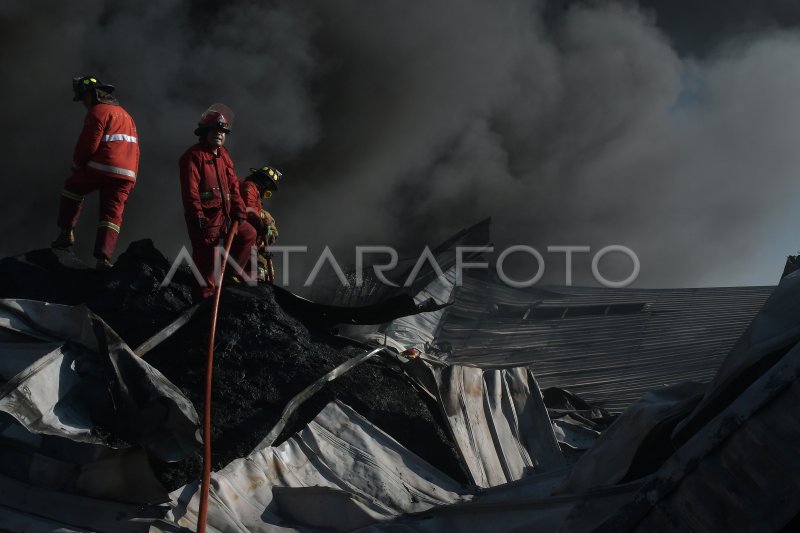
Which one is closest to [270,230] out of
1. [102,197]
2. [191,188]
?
[191,188]

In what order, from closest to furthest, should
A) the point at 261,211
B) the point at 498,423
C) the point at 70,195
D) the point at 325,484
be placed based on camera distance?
the point at 325,484, the point at 498,423, the point at 70,195, the point at 261,211

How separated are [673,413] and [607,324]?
618 cm

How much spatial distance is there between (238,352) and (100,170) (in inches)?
73.4

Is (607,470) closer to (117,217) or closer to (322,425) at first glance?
(322,425)

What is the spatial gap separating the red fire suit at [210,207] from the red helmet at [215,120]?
0.38 ft

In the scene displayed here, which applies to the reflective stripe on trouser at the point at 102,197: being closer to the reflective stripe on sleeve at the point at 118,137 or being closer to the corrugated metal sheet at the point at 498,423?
the reflective stripe on sleeve at the point at 118,137

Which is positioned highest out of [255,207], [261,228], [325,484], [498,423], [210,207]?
[255,207]

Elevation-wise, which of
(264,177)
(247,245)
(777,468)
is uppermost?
(264,177)

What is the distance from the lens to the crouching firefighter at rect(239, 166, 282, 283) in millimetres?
6653

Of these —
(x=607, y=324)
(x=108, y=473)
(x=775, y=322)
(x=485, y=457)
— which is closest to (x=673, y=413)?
(x=775, y=322)

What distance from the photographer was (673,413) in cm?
351

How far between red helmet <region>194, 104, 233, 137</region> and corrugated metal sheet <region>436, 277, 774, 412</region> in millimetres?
3296

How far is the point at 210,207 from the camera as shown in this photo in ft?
19.3

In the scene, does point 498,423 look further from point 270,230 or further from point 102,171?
point 102,171
